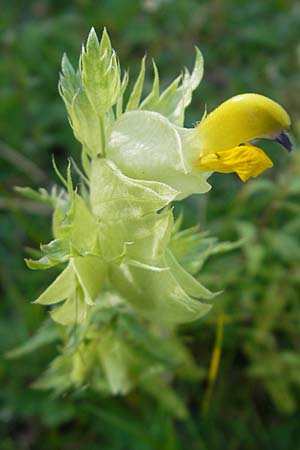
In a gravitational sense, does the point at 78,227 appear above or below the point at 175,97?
below

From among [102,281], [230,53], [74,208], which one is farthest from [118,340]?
[230,53]

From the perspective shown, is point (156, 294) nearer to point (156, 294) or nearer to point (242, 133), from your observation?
point (156, 294)

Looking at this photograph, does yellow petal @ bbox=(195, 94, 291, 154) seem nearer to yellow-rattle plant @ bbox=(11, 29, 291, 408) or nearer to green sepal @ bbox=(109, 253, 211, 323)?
yellow-rattle plant @ bbox=(11, 29, 291, 408)

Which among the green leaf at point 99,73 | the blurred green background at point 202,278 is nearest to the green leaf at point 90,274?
the green leaf at point 99,73

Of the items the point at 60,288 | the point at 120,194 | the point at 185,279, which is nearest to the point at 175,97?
the point at 120,194

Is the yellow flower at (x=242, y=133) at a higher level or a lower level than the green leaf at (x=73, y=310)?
higher

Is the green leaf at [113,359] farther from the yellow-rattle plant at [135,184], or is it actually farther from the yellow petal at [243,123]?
the yellow petal at [243,123]

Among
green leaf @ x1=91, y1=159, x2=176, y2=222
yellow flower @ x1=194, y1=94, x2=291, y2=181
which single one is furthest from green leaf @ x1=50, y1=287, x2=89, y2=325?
yellow flower @ x1=194, y1=94, x2=291, y2=181
